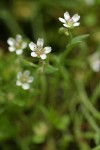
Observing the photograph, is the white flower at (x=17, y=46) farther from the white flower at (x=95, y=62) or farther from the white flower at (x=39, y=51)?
the white flower at (x=95, y=62)

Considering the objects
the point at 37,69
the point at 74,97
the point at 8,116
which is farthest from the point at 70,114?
the point at 37,69

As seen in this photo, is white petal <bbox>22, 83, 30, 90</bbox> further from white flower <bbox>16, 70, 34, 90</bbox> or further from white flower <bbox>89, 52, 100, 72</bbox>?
white flower <bbox>89, 52, 100, 72</bbox>


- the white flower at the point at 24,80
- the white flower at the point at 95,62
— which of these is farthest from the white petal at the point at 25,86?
the white flower at the point at 95,62

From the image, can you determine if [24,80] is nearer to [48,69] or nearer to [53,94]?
[48,69]

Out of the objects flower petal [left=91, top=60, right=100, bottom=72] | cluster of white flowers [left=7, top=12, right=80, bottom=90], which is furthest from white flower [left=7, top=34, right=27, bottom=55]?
flower petal [left=91, top=60, right=100, bottom=72]

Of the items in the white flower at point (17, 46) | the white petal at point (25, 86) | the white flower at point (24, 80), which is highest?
the white flower at point (17, 46)

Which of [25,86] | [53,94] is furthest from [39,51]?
[53,94]
